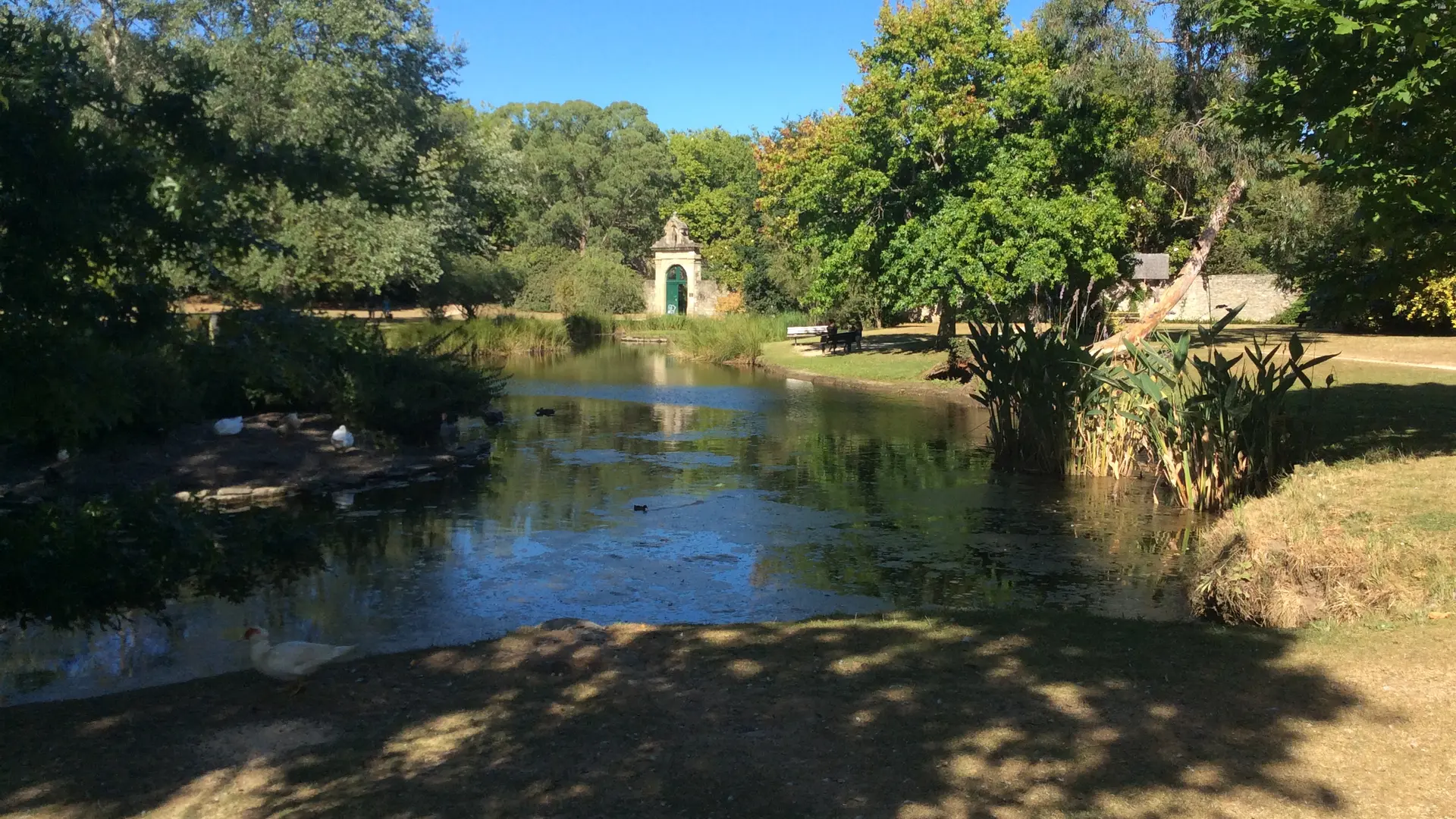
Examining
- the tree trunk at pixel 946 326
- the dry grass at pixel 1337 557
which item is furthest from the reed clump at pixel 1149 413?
the tree trunk at pixel 946 326

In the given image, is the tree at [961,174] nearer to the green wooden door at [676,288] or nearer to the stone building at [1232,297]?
the stone building at [1232,297]

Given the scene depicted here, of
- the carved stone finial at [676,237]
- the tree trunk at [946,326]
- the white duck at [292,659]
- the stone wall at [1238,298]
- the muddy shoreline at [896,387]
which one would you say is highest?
the carved stone finial at [676,237]

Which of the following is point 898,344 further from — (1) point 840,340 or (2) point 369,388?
(2) point 369,388

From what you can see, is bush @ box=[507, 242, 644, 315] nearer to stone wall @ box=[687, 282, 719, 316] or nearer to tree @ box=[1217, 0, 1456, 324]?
stone wall @ box=[687, 282, 719, 316]

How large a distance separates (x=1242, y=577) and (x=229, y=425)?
12.1 meters

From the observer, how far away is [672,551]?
1082 cm

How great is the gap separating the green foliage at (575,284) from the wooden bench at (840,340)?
1811 centimetres

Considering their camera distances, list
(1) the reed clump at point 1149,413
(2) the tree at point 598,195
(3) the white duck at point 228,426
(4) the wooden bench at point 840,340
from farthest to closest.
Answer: (2) the tree at point 598,195 < (4) the wooden bench at point 840,340 < (3) the white duck at point 228,426 < (1) the reed clump at point 1149,413

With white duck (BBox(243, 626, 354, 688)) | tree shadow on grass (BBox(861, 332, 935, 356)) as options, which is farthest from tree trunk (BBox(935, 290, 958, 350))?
white duck (BBox(243, 626, 354, 688))

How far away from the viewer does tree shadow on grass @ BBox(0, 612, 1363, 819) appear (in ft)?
14.4

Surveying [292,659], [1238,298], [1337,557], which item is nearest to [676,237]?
[1238,298]

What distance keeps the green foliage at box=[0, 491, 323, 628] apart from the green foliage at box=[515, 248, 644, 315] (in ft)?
147

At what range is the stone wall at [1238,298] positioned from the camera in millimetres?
42750

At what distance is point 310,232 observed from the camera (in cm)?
2512
